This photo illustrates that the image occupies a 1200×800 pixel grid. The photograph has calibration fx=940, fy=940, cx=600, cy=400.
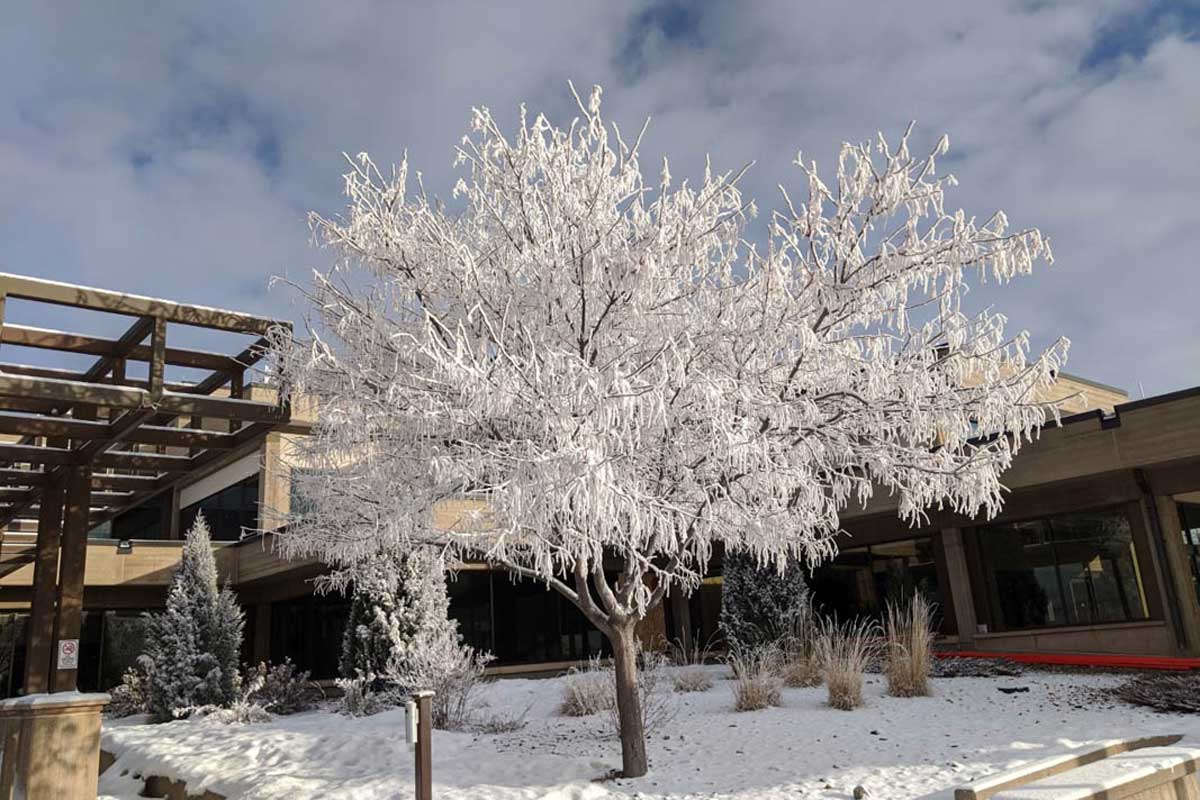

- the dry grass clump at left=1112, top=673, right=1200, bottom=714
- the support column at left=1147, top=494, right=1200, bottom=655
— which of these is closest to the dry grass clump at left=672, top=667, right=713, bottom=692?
the dry grass clump at left=1112, top=673, right=1200, bottom=714

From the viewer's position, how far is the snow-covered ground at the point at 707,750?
8.27m

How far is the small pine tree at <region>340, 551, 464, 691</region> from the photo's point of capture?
43.5 ft

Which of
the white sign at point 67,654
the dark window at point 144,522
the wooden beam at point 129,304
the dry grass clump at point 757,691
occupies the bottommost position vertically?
the dry grass clump at point 757,691

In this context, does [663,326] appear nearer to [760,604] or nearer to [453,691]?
[453,691]

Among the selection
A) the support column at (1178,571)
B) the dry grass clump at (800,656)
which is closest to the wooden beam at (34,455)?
the dry grass clump at (800,656)

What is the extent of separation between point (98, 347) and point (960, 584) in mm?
15247

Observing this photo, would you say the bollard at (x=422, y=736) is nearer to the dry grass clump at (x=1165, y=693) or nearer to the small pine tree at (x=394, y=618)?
the small pine tree at (x=394, y=618)

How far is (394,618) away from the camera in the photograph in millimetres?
13516

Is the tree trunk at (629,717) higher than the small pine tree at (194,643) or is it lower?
lower

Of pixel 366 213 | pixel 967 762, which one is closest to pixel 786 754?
pixel 967 762

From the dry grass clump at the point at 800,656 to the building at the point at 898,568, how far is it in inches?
149

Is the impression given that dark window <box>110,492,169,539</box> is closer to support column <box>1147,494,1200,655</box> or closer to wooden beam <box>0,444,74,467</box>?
wooden beam <box>0,444,74,467</box>

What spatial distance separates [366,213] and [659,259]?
2.71m

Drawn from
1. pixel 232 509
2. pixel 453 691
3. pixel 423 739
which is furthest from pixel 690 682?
pixel 232 509
